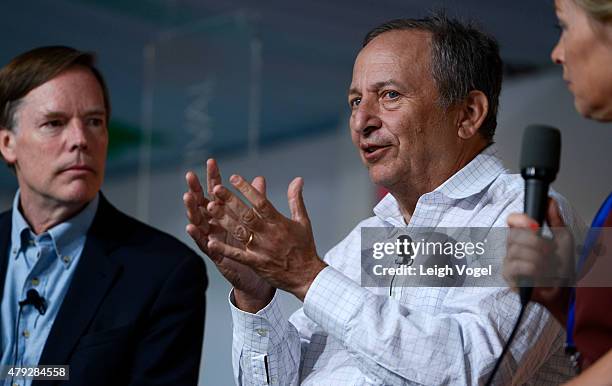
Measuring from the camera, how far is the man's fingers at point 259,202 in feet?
5.02

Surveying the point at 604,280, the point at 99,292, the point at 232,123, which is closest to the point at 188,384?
the point at 99,292

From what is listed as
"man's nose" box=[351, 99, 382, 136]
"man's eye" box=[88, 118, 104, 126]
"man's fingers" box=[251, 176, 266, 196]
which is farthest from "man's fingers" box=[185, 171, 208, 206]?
"man's eye" box=[88, 118, 104, 126]

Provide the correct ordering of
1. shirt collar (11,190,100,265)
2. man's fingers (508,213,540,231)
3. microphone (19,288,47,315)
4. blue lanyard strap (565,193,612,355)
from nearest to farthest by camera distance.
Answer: man's fingers (508,213,540,231), blue lanyard strap (565,193,612,355), microphone (19,288,47,315), shirt collar (11,190,100,265)

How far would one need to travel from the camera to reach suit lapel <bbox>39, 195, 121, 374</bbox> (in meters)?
2.22

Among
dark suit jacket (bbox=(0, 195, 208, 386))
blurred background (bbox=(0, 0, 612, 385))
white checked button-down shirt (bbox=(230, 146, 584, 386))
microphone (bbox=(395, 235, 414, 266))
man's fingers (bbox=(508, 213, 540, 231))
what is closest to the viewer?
man's fingers (bbox=(508, 213, 540, 231))

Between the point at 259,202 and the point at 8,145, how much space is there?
1.33 metres

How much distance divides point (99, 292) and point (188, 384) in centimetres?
35

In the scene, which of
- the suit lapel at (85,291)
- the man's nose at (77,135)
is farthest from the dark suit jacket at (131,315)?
the man's nose at (77,135)

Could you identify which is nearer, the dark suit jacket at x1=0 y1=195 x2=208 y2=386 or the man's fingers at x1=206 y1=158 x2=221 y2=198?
the man's fingers at x1=206 y1=158 x2=221 y2=198

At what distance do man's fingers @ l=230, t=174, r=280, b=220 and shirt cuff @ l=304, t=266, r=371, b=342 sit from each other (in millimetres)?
155

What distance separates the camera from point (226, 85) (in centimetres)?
391

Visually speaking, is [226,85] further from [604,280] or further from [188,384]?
[604,280]

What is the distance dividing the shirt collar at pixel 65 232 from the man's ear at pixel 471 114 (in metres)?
1.12

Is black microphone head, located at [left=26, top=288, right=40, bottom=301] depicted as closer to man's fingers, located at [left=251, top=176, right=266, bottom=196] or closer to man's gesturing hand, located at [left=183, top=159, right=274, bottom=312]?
man's gesturing hand, located at [left=183, top=159, right=274, bottom=312]
